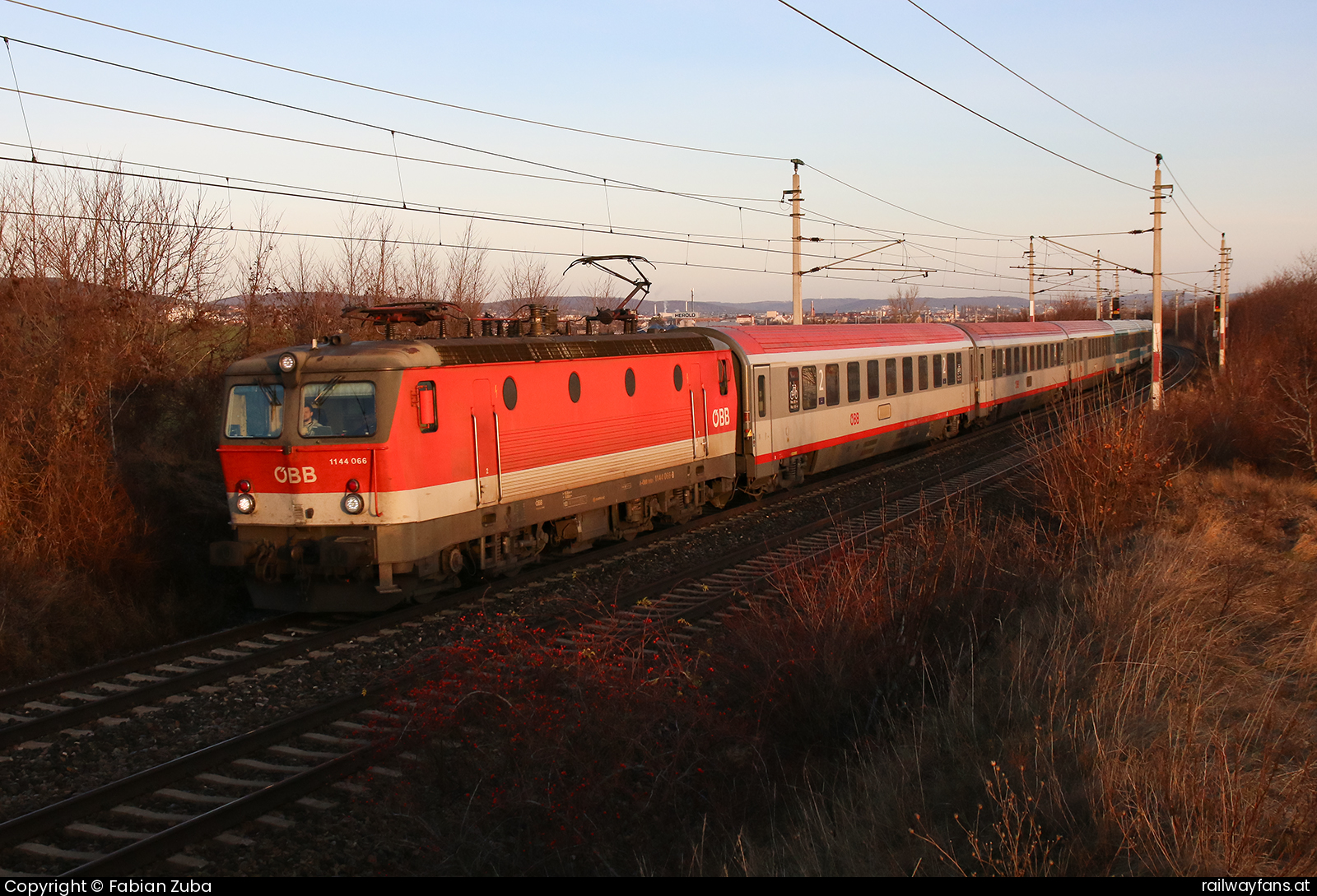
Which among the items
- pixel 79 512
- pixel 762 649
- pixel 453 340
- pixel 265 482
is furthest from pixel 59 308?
pixel 762 649

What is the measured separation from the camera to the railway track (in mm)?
5652

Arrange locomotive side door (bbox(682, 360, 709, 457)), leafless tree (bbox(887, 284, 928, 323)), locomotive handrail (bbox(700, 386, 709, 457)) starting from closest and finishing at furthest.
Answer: locomotive side door (bbox(682, 360, 709, 457)), locomotive handrail (bbox(700, 386, 709, 457)), leafless tree (bbox(887, 284, 928, 323))

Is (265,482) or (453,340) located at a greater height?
(453,340)

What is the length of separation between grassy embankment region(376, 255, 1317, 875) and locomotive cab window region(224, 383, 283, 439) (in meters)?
3.21

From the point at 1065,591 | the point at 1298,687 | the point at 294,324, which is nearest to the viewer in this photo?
the point at 1298,687

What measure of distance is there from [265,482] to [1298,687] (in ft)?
31.9

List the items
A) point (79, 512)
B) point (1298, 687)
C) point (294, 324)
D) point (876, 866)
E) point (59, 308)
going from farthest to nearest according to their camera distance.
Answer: point (294, 324) → point (59, 308) → point (79, 512) → point (1298, 687) → point (876, 866)

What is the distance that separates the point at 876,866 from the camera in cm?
493

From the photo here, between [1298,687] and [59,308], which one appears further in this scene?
[59,308]

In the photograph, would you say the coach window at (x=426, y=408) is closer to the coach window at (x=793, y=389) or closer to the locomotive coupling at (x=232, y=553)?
the locomotive coupling at (x=232, y=553)

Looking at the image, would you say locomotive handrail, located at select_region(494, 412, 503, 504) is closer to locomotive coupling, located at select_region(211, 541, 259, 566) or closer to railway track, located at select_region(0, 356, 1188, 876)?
railway track, located at select_region(0, 356, 1188, 876)

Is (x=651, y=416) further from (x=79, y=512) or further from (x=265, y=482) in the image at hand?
(x=79, y=512)

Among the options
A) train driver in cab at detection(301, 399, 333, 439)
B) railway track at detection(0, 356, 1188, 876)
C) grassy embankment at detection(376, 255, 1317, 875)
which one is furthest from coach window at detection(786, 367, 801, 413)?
train driver in cab at detection(301, 399, 333, 439)

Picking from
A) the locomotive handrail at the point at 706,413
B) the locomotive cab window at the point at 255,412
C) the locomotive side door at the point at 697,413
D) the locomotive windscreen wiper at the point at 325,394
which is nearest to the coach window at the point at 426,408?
the locomotive windscreen wiper at the point at 325,394
